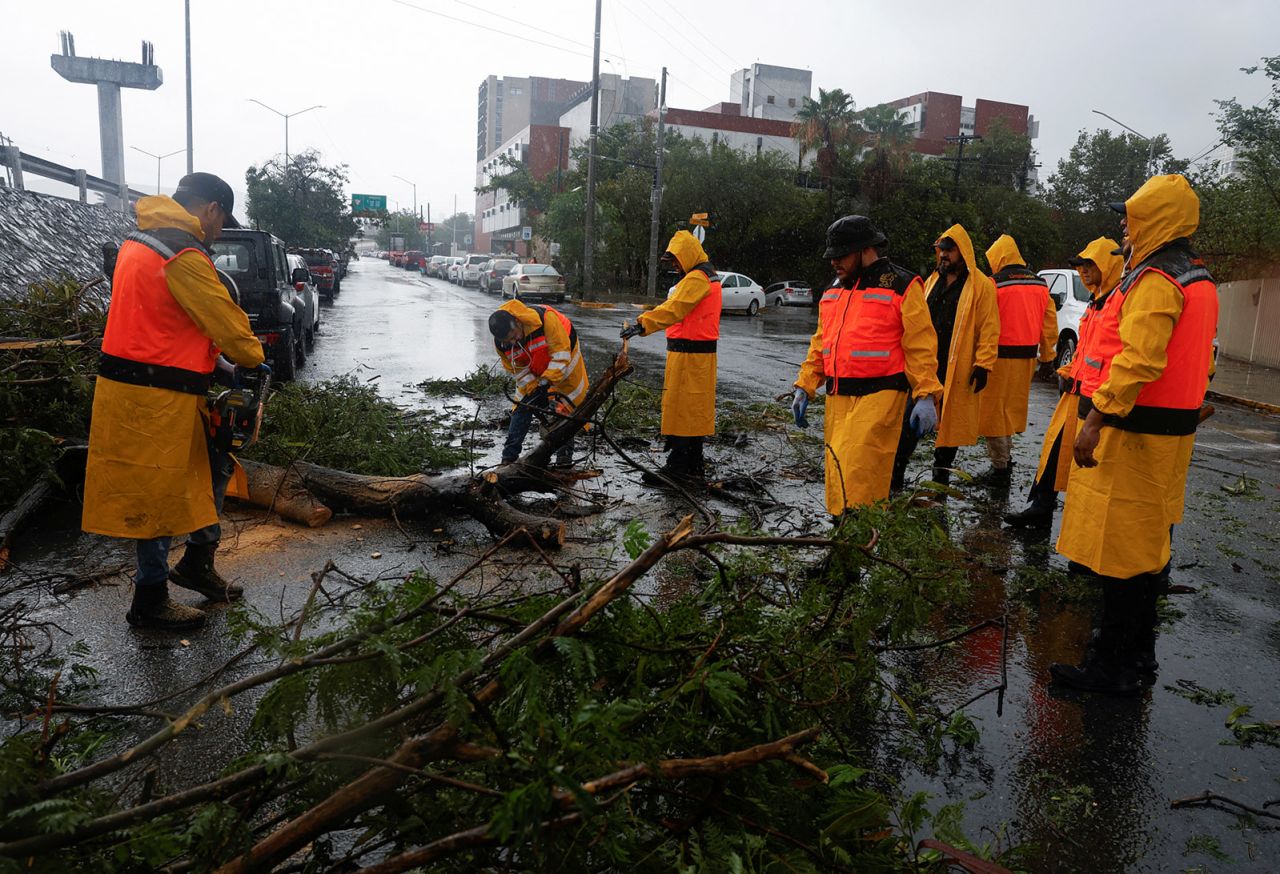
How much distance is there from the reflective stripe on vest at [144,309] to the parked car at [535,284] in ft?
91.9

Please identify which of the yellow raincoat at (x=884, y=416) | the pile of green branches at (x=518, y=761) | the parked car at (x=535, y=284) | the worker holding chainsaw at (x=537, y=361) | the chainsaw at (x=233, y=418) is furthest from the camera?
the parked car at (x=535, y=284)

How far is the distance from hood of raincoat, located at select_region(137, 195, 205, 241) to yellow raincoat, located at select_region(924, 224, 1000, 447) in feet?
17.1

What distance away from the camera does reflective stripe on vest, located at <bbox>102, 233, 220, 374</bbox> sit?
3795 millimetres

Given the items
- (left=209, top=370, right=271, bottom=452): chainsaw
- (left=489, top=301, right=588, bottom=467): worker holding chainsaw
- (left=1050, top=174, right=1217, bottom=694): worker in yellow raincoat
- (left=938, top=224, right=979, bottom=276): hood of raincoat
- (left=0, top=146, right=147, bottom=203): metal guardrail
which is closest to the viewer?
(left=1050, top=174, right=1217, bottom=694): worker in yellow raincoat

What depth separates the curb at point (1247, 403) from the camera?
13.5m

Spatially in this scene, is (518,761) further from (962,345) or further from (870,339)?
(962,345)

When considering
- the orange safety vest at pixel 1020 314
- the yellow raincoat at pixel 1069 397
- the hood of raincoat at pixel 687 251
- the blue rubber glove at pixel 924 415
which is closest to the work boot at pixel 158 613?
the blue rubber glove at pixel 924 415

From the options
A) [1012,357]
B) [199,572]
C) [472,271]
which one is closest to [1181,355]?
[1012,357]

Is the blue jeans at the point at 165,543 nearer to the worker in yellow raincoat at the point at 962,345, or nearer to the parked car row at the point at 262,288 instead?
the worker in yellow raincoat at the point at 962,345

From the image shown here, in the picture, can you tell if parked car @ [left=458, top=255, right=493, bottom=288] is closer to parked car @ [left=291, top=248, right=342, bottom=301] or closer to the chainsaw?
parked car @ [left=291, top=248, right=342, bottom=301]

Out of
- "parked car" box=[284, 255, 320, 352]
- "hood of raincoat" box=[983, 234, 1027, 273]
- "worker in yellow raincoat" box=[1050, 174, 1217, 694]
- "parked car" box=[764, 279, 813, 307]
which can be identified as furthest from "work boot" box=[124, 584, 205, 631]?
"parked car" box=[764, 279, 813, 307]

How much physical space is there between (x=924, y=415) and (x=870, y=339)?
0.50m

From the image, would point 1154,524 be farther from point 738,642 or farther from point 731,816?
point 731,816

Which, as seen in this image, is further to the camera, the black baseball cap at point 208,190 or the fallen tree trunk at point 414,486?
the fallen tree trunk at point 414,486
